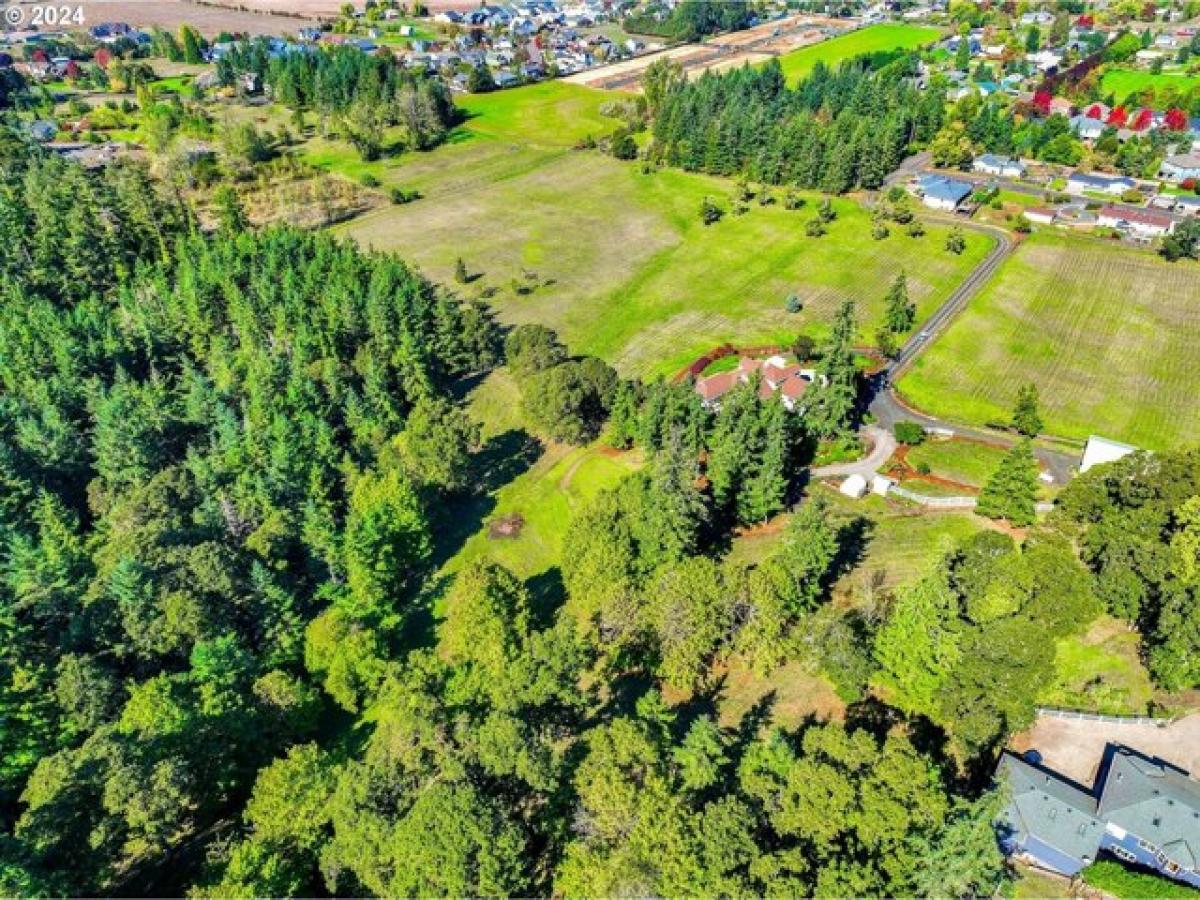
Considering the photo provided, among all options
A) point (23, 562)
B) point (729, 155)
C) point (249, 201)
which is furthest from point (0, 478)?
point (729, 155)

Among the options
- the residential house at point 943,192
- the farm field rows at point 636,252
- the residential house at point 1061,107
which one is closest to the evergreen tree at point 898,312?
the farm field rows at point 636,252

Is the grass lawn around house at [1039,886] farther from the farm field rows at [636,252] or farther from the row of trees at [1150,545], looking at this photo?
Result: the farm field rows at [636,252]

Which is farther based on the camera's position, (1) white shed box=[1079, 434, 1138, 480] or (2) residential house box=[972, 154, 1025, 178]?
(2) residential house box=[972, 154, 1025, 178]

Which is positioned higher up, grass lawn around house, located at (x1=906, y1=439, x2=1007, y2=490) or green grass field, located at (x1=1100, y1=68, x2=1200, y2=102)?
green grass field, located at (x1=1100, y1=68, x2=1200, y2=102)

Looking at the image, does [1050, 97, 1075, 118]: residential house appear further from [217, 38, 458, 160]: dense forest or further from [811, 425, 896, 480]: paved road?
[217, 38, 458, 160]: dense forest

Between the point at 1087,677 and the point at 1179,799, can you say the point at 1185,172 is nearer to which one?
the point at 1087,677

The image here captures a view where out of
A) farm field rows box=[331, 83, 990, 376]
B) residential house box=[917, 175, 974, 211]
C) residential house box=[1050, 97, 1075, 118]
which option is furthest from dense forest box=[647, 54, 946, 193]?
residential house box=[1050, 97, 1075, 118]
